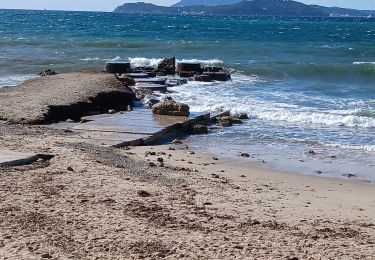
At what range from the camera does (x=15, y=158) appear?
29.9ft

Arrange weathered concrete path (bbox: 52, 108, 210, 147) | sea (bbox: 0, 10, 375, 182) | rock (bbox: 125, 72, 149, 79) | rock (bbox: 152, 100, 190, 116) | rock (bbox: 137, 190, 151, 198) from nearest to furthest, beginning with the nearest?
rock (bbox: 137, 190, 151, 198) → weathered concrete path (bbox: 52, 108, 210, 147) → sea (bbox: 0, 10, 375, 182) → rock (bbox: 152, 100, 190, 116) → rock (bbox: 125, 72, 149, 79)

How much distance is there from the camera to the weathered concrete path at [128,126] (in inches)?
474

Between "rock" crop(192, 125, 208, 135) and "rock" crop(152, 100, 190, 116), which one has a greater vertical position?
"rock" crop(152, 100, 190, 116)

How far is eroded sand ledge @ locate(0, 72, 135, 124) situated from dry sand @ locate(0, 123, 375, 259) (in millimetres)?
2864

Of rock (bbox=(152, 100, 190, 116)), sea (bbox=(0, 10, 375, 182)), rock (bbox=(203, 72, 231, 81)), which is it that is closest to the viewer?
sea (bbox=(0, 10, 375, 182))

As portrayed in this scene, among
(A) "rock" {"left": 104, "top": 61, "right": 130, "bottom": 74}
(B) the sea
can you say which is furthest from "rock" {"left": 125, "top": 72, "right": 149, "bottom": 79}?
(B) the sea

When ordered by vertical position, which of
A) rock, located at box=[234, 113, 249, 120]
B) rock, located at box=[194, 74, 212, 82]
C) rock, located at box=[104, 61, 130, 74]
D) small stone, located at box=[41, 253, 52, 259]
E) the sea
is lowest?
the sea

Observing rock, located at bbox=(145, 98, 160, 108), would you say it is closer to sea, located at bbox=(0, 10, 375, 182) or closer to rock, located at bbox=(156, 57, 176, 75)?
sea, located at bbox=(0, 10, 375, 182)

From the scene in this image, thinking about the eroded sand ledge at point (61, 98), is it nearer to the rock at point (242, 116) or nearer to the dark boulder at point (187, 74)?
the rock at point (242, 116)

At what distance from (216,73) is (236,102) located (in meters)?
5.24

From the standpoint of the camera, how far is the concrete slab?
352 inches

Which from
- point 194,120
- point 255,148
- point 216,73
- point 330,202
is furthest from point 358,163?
point 216,73

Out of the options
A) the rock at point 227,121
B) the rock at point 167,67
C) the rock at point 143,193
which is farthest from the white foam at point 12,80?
the rock at point 143,193

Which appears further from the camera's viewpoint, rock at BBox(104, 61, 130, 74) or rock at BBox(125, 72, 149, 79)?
rock at BBox(104, 61, 130, 74)
